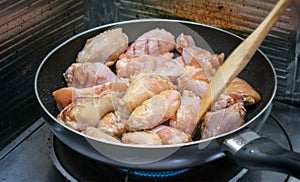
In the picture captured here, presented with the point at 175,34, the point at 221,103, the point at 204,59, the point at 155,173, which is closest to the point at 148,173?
the point at 155,173

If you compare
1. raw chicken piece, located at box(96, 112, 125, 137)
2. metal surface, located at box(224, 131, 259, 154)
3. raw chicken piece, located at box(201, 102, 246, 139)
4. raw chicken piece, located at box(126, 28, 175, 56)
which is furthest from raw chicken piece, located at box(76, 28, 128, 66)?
metal surface, located at box(224, 131, 259, 154)

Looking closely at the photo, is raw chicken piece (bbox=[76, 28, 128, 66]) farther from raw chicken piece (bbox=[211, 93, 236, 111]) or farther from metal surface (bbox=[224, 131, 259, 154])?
metal surface (bbox=[224, 131, 259, 154])

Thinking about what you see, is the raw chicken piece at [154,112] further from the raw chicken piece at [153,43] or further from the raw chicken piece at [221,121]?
the raw chicken piece at [153,43]

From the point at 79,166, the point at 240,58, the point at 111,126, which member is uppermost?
the point at 240,58

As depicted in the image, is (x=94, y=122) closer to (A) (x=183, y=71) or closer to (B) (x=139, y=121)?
(B) (x=139, y=121)

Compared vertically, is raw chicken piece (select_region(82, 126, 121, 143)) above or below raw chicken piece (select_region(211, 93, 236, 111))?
below

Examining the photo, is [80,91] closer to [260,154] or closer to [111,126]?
[111,126]
